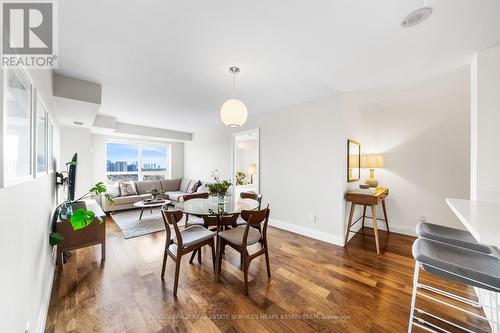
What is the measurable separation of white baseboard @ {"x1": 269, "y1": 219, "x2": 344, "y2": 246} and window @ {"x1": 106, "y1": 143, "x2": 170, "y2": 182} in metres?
4.86

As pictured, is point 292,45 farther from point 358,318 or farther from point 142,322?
point 142,322

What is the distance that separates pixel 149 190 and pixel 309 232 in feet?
15.5

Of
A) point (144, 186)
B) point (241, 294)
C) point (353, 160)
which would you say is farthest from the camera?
point (144, 186)

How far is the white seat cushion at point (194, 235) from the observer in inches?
76.7

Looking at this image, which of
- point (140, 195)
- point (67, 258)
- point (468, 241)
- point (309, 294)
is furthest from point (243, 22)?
point (140, 195)

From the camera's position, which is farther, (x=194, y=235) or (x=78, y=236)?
(x=78, y=236)

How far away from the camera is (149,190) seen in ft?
18.2

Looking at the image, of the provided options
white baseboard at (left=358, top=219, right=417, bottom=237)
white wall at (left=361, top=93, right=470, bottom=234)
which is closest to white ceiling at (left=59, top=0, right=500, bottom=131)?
white wall at (left=361, top=93, right=470, bottom=234)

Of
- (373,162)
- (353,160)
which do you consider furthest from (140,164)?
(373,162)

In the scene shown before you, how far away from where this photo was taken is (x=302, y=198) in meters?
3.36

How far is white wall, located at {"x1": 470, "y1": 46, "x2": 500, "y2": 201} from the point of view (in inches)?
67.1

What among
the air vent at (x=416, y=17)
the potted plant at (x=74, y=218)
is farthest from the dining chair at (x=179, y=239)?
the air vent at (x=416, y=17)

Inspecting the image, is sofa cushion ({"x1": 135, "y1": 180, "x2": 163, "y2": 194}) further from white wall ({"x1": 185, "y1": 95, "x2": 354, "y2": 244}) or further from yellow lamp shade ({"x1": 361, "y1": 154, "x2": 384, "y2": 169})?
yellow lamp shade ({"x1": 361, "y1": 154, "x2": 384, "y2": 169})

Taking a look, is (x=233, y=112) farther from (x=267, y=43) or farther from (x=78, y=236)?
(x=78, y=236)
